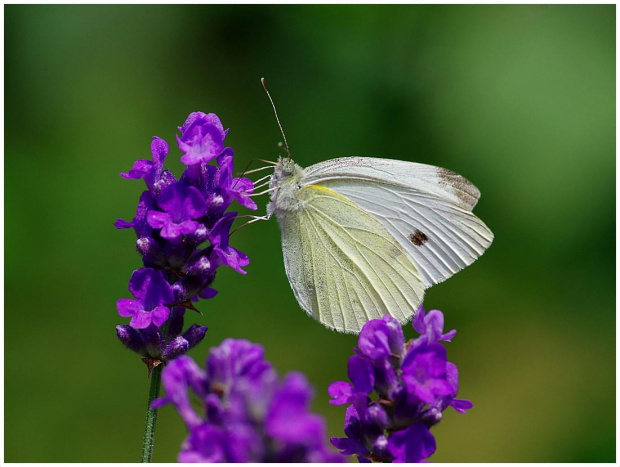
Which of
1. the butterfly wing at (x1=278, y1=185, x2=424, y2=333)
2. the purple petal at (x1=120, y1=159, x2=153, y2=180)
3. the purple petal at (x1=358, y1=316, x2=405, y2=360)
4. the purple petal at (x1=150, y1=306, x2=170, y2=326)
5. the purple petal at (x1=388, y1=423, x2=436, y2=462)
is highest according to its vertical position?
the butterfly wing at (x1=278, y1=185, x2=424, y2=333)

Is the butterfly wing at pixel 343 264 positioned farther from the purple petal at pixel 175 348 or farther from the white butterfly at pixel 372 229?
the purple petal at pixel 175 348

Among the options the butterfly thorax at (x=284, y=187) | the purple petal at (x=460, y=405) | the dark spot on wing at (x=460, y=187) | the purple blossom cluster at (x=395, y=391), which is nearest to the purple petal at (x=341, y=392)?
the purple blossom cluster at (x=395, y=391)

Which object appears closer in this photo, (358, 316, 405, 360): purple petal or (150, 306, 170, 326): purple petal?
(358, 316, 405, 360): purple petal

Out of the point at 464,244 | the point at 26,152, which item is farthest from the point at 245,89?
the point at 464,244

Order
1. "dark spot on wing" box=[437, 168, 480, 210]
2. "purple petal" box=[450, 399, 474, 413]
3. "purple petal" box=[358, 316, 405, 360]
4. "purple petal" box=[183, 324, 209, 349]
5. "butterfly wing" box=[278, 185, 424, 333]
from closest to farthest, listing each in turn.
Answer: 1. "purple petal" box=[358, 316, 405, 360]
2. "purple petal" box=[450, 399, 474, 413]
3. "purple petal" box=[183, 324, 209, 349]
4. "butterfly wing" box=[278, 185, 424, 333]
5. "dark spot on wing" box=[437, 168, 480, 210]

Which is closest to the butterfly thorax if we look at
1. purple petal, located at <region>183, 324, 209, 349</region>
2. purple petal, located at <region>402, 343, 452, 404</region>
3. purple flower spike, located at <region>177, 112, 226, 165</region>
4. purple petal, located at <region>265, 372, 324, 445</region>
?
purple flower spike, located at <region>177, 112, 226, 165</region>

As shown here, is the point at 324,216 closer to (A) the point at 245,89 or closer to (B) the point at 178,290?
(B) the point at 178,290

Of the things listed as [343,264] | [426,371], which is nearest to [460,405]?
[426,371]

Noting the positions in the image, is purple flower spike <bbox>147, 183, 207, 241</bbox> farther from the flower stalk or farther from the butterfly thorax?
the butterfly thorax
